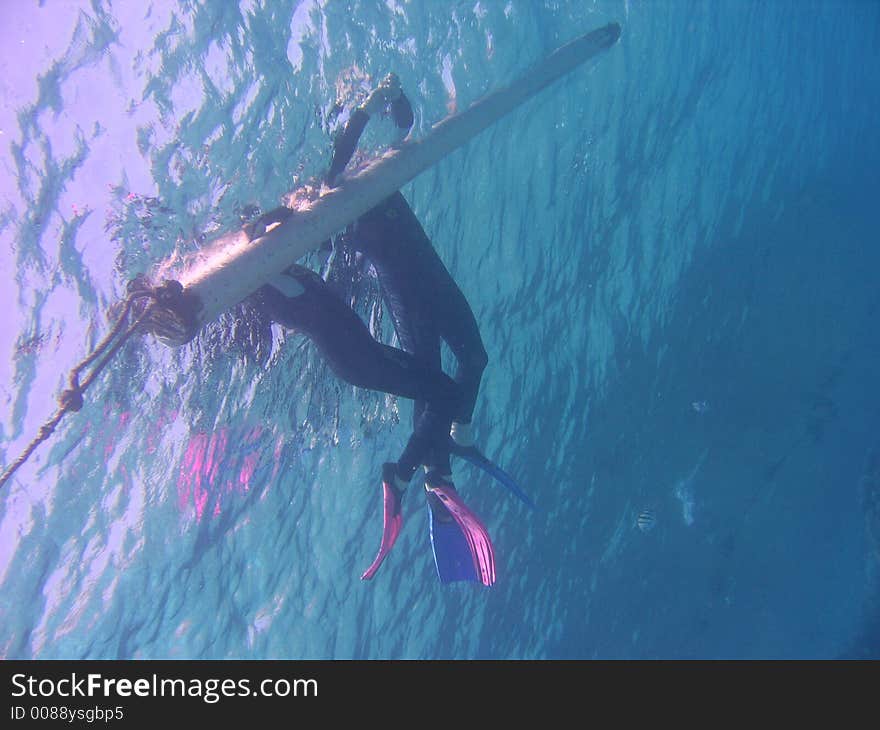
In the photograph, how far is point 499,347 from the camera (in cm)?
1066

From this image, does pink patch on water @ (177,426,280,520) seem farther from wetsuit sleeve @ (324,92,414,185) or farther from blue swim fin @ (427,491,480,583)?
wetsuit sleeve @ (324,92,414,185)

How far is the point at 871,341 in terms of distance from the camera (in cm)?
1872

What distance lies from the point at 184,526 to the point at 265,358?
338 centimetres

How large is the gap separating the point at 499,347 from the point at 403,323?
200 inches

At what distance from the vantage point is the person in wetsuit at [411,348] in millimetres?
4895

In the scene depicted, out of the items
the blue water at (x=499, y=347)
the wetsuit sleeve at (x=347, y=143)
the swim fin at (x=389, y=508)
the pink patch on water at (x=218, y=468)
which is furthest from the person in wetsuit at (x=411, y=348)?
the pink patch on water at (x=218, y=468)

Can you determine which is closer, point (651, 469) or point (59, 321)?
point (59, 321)

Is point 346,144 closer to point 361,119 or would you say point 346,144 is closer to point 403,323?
point 361,119

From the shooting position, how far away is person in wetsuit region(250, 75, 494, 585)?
4.89 m

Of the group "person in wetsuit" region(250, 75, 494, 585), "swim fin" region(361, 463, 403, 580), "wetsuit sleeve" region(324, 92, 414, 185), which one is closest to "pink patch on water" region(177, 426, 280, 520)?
"swim fin" region(361, 463, 403, 580)

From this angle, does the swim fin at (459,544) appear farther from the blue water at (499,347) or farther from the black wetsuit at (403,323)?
the blue water at (499,347)

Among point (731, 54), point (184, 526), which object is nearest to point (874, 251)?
point (731, 54)

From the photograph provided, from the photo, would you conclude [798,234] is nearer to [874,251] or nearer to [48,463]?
[874,251]

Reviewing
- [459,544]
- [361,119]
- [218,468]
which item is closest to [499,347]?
[459,544]
